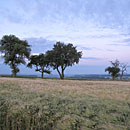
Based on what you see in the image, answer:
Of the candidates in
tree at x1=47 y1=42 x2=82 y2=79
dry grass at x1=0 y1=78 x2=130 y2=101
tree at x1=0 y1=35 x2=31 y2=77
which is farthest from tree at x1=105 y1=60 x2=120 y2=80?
dry grass at x1=0 y1=78 x2=130 y2=101

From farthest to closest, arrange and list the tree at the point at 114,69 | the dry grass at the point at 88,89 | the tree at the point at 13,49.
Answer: the tree at the point at 114,69
the tree at the point at 13,49
the dry grass at the point at 88,89

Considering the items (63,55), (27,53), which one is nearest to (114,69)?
Result: (63,55)

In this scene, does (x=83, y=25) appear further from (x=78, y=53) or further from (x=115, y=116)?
(x=78, y=53)

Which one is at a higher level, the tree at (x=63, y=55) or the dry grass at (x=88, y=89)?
the tree at (x=63, y=55)

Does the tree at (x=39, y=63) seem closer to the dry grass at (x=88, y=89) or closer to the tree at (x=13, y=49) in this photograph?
the tree at (x=13, y=49)

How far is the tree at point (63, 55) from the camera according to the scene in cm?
2941

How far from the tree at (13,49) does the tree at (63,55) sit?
21.3ft

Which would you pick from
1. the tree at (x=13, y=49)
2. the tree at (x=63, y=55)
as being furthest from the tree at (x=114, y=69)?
the tree at (x=13, y=49)

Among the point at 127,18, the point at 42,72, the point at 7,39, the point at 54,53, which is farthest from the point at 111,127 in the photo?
the point at 42,72

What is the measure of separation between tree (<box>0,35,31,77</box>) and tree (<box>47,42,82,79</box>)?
21.3 feet

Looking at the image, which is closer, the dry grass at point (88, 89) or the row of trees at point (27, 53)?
the dry grass at point (88, 89)

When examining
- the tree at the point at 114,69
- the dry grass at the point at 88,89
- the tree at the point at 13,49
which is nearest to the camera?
the dry grass at the point at 88,89

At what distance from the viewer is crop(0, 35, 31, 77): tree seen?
2714 cm

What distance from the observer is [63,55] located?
2966 cm
